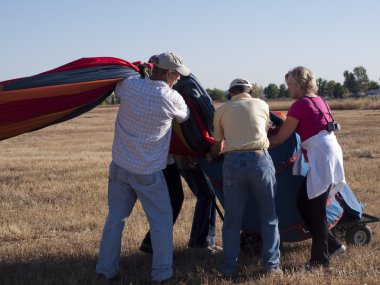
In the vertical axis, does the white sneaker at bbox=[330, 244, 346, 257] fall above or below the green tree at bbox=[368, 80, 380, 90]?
above

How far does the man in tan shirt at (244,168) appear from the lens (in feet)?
16.6

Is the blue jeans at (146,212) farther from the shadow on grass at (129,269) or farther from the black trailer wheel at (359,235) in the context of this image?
the black trailer wheel at (359,235)

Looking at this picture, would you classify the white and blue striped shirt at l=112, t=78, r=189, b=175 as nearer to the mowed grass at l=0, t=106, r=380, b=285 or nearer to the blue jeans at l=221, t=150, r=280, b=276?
the blue jeans at l=221, t=150, r=280, b=276

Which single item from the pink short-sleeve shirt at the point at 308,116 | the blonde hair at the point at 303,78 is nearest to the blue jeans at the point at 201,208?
the pink short-sleeve shirt at the point at 308,116

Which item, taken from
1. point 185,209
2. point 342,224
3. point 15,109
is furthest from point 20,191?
point 342,224

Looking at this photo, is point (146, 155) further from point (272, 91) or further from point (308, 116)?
point (272, 91)

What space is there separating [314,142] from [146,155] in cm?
152

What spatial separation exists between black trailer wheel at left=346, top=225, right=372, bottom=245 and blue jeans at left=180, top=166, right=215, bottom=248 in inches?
57.7

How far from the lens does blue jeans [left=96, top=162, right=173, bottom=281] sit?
16.8 ft

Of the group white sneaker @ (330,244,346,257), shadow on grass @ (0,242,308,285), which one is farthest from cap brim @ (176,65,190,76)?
white sneaker @ (330,244,346,257)

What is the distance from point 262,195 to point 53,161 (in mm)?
9251

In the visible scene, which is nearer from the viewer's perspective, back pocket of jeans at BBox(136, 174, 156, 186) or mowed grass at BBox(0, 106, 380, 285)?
back pocket of jeans at BBox(136, 174, 156, 186)

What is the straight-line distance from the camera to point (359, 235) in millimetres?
6352

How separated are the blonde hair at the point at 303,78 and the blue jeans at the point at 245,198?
0.71 metres
